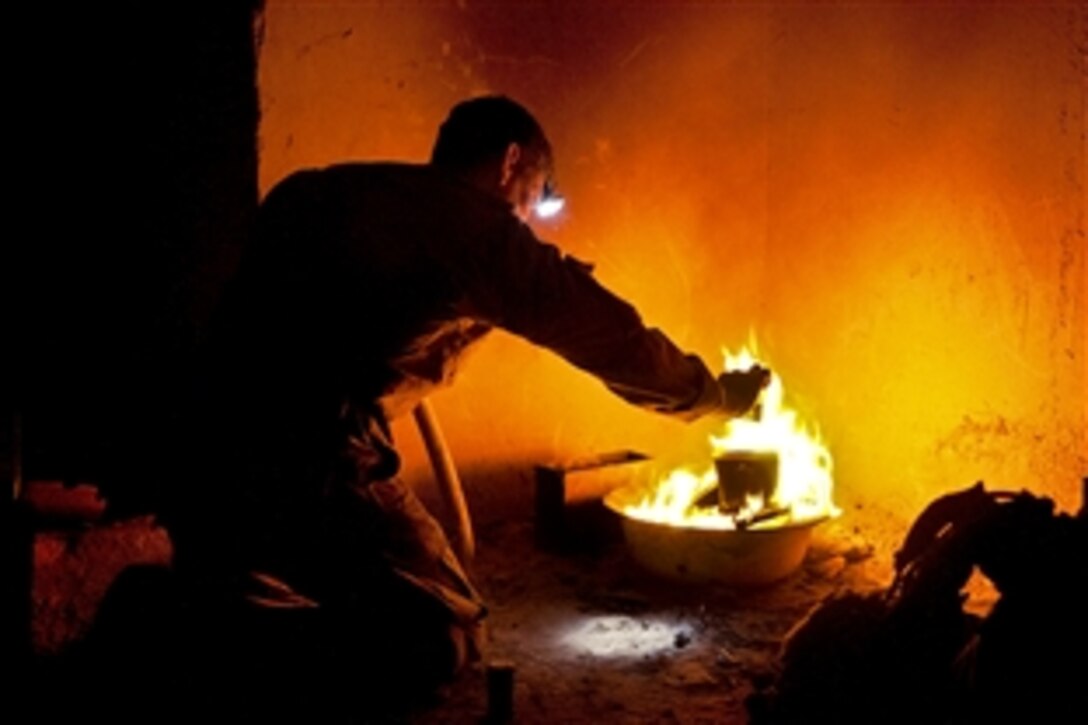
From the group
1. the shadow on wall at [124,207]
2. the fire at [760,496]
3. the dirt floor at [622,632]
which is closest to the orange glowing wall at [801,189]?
the fire at [760,496]

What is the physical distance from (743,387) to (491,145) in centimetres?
119

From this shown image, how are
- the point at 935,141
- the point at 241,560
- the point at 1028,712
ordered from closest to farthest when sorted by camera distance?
the point at 1028,712 → the point at 241,560 → the point at 935,141

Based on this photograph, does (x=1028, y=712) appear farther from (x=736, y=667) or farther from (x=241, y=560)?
(x=241, y=560)

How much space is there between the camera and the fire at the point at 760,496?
4777 millimetres

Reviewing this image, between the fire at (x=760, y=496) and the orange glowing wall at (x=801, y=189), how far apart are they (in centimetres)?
16

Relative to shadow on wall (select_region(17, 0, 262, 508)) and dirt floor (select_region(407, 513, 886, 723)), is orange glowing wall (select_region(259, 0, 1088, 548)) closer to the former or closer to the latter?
shadow on wall (select_region(17, 0, 262, 508))

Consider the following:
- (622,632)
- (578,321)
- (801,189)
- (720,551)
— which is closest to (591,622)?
(622,632)

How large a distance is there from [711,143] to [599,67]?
2.24ft

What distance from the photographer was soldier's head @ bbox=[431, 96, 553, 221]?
3.98m

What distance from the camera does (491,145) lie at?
13.1 ft

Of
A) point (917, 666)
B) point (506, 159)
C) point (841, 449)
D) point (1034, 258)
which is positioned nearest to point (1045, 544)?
point (917, 666)

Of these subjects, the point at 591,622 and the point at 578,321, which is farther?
the point at 591,622

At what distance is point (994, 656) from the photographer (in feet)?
8.27

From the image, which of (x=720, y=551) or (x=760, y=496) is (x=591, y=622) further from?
(x=760, y=496)
